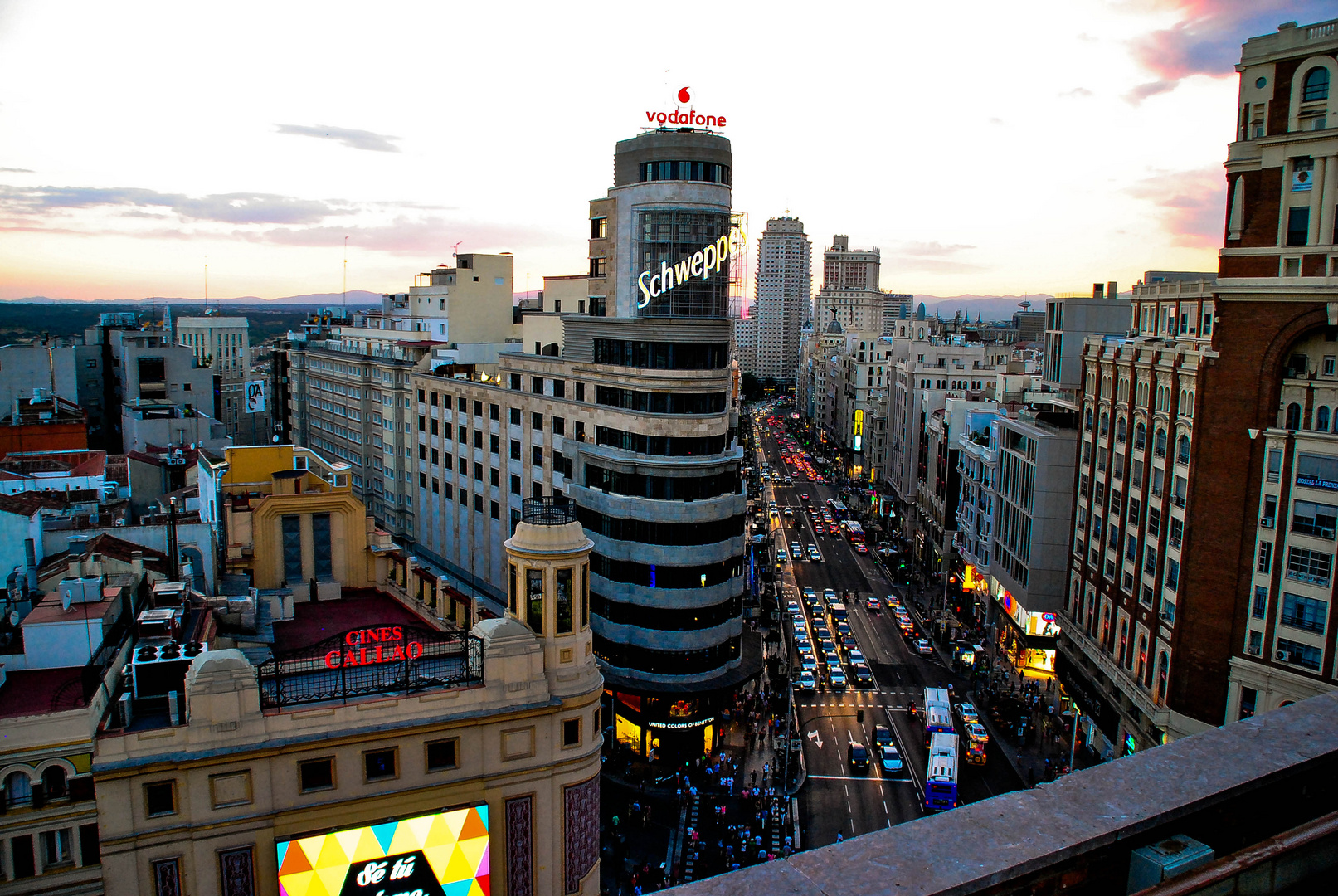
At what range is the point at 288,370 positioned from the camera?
436 ft

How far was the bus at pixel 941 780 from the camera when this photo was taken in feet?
178

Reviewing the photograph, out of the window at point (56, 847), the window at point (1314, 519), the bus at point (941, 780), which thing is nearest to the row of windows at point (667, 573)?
the bus at point (941, 780)

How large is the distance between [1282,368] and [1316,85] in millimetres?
14729

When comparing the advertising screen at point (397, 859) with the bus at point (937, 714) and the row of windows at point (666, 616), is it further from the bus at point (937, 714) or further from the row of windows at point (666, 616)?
the bus at point (937, 714)

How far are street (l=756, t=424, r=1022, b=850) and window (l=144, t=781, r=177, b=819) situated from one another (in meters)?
33.5

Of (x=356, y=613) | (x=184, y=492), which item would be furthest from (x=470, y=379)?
(x=356, y=613)

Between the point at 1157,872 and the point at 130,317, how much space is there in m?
175

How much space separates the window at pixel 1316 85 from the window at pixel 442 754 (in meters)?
52.5

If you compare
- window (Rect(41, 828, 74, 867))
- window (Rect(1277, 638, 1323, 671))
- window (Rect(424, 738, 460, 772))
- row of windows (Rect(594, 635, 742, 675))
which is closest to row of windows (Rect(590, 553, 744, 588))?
row of windows (Rect(594, 635, 742, 675))

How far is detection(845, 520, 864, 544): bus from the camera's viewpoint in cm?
12675

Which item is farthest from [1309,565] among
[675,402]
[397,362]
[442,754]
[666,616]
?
[397,362]

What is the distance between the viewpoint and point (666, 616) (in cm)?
6028

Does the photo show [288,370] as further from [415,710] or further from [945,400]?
[415,710]

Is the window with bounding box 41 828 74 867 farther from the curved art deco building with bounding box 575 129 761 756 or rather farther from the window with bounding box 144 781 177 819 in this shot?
the curved art deco building with bounding box 575 129 761 756
